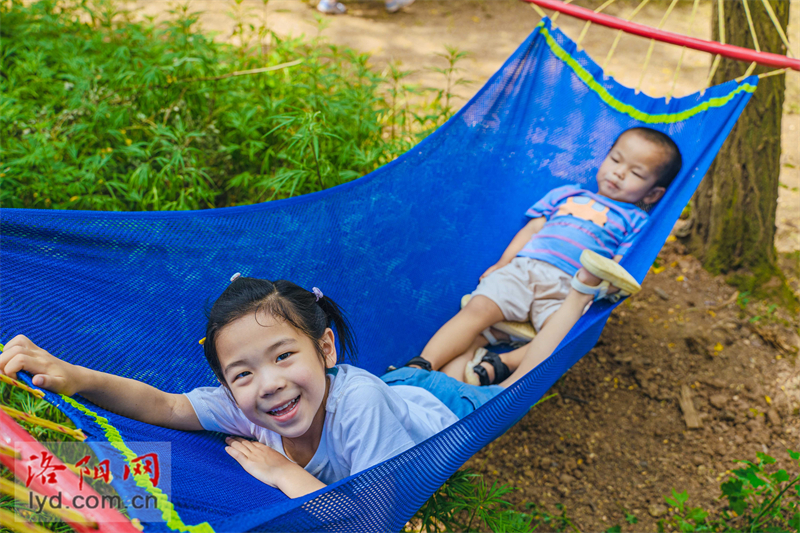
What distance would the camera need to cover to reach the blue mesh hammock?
1060mm

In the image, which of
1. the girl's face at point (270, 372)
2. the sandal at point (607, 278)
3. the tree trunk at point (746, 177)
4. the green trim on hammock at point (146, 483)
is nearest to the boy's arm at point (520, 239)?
the sandal at point (607, 278)

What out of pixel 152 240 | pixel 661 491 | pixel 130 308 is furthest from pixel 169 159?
pixel 661 491

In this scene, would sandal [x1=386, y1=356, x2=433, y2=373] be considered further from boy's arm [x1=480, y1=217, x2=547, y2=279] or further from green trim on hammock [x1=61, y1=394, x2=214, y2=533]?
green trim on hammock [x1=61, y1=394, x2=214, y2=533]

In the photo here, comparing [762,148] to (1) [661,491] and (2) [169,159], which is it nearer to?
(1) [661,491]

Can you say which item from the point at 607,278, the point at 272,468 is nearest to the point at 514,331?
the point at 607,278

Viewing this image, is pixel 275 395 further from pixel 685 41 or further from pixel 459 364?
pixel 685 41

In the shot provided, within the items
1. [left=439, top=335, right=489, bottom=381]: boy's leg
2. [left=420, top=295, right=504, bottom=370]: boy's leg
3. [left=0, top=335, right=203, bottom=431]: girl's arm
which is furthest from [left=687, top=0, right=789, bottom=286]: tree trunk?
[left=0, top=335, right=203, bottom=431]: girl's arm

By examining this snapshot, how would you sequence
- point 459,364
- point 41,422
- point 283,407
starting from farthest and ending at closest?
point 459,364 → point 283,407 → point 41,422

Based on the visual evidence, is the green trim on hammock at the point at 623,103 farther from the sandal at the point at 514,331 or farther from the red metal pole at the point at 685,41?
the sandal at the point at 514,331

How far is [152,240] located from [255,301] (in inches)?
16.7

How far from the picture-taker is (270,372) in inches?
45.6

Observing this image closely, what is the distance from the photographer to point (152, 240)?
4.82ft

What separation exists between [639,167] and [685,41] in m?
0.42

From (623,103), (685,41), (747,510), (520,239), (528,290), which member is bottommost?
(747,510)
